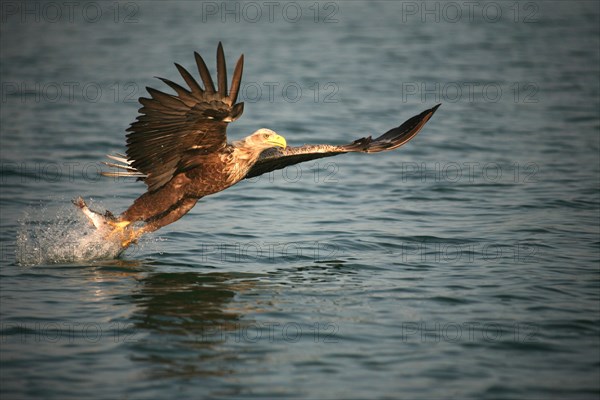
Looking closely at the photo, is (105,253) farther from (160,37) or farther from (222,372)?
(160,37)

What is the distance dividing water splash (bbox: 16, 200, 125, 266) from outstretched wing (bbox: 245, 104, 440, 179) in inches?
58.8

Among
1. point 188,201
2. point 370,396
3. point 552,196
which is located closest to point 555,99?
point 552,196

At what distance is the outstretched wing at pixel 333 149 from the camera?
28.3 ft

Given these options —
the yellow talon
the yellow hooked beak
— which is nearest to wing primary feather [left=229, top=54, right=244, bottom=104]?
the yellow hooked beak

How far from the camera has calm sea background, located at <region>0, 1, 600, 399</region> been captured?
20.4 ft

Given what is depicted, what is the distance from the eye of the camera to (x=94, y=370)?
20.1ft

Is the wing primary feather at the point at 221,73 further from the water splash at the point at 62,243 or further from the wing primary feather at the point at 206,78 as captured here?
the water splash at the point at 62,243

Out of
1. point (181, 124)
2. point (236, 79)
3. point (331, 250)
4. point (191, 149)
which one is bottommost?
point (331, 250)

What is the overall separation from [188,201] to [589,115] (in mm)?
10034

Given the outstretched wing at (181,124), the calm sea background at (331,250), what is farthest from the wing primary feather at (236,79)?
the calm sea background at (331,250)

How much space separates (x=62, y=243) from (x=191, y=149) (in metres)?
1.93

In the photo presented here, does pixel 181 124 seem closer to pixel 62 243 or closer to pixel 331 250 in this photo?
pixel 62 243

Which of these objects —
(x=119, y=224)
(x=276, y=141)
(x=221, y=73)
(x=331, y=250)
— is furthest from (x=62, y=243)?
(x=221, y=73)

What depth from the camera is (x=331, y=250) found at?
9242mm
